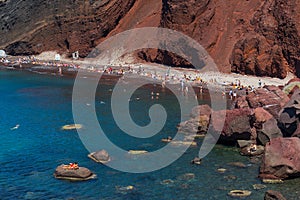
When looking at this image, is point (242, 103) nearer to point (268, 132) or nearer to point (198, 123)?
point (198, 123)

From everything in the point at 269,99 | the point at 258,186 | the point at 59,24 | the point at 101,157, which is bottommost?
the point at 258,186

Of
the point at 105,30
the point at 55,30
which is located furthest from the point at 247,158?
the point at 55,30

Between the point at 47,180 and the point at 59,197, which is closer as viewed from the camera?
the point at 59,197

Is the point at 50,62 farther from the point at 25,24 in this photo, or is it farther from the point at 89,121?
the point at 89,121

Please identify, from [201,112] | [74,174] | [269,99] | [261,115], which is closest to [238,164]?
[261,115]

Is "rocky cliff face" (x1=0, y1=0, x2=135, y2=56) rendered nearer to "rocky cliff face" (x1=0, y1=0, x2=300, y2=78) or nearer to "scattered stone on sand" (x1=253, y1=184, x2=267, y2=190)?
"rocky cliff face" (x1=0, y1=0, x2=300, y2=78)
